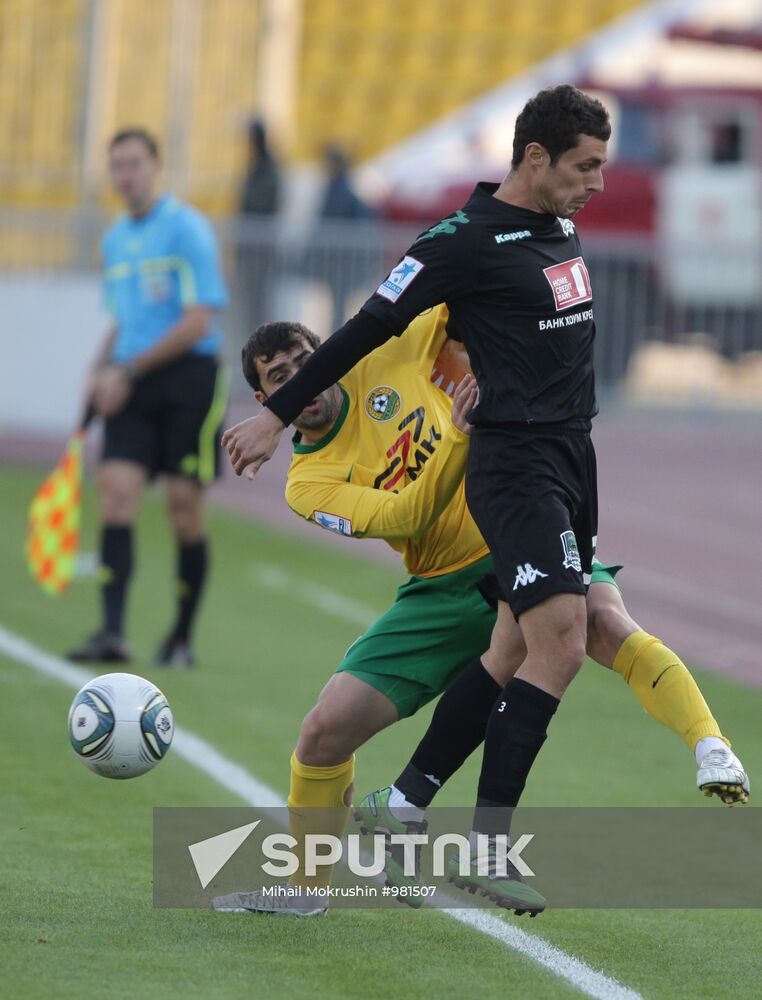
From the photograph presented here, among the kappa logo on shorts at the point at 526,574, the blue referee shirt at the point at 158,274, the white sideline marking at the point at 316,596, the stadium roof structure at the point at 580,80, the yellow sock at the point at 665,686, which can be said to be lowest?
the white sideline marking at the point at 316,596

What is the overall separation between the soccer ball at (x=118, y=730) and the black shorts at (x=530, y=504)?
3.78 ft

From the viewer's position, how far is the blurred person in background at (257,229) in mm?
18656

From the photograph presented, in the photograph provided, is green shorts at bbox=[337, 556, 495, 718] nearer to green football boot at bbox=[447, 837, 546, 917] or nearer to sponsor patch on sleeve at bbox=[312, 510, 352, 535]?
sponsor patch on sleeve at bbox=[312, 510, 352, 535]

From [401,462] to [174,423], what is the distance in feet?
13.7

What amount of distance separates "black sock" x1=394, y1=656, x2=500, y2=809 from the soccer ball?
733 mm

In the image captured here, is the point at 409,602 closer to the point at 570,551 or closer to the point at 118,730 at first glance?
the point at 570,551

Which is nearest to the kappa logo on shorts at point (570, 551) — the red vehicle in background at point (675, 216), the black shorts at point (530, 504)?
the black shorts at point (530, 504)

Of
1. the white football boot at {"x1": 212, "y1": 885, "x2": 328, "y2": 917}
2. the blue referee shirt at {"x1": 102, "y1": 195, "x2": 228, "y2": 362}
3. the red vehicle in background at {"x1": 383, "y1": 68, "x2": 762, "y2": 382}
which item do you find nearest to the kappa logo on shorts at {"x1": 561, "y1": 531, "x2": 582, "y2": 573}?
the white football boot at {"x1": 212, "y1": 885, "x2": 328, "y2": 917}

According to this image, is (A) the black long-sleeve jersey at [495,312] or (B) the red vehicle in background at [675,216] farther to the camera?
(B) the red vehicle in background at [675,216]

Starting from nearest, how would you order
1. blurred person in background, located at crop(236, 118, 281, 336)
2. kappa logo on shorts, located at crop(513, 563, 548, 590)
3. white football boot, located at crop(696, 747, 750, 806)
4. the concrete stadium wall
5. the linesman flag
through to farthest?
white football boot, located at crop(696, 747, 750, 806), kappa logo on shorts, located at crop(513, 563, 548, 590), the linesman flag, the concrete stadium wall, blurred person in background, located at crop(236, 118, 281, 336)

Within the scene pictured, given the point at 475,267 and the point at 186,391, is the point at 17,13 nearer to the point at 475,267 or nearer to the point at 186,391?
the point at 186,391

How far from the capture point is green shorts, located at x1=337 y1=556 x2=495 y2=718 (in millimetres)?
4953

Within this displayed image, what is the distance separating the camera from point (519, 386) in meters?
4.73

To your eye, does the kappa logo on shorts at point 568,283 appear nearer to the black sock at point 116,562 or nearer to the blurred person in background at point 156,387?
the blurred person in background at point 156,387
